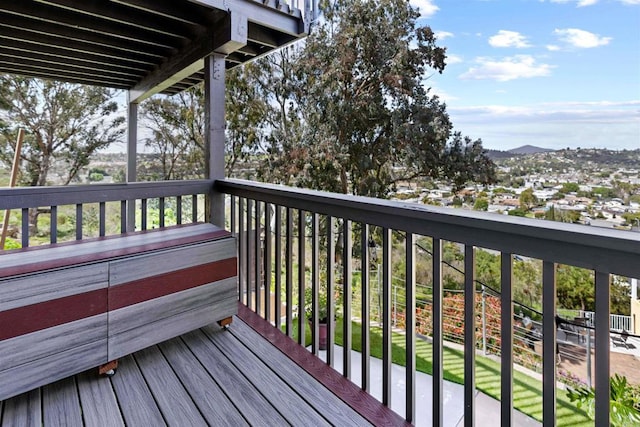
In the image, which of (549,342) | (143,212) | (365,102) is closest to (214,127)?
(143,212)

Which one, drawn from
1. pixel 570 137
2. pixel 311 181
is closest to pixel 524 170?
pixel 570 137

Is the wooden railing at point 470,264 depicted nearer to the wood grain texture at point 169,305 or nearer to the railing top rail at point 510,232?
the railing top rail at point 510,232

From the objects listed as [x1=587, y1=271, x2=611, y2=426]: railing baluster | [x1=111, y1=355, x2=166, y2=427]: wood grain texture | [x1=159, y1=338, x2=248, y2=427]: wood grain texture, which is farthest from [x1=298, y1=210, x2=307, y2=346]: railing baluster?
[x1=587, y1=271, x2=611, y2=426]: railing baluster

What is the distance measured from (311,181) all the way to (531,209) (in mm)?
5304

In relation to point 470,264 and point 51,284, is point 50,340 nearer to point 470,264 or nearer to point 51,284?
point 51,284

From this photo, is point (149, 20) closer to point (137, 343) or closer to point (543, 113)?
point (137, 343)

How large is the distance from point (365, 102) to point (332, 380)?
30.6 ft

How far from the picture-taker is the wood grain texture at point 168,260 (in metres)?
1.70

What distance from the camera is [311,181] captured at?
10.2m

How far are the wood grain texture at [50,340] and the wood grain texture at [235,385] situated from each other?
19.7 inches

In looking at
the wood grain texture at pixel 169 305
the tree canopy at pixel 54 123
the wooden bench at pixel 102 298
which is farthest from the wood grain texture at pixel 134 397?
the tree canopy at pixel 54 123

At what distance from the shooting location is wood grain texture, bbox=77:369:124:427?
141cm

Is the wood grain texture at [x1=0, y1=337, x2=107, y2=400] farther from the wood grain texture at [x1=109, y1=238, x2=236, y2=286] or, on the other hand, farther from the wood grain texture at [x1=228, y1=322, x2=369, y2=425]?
the wood grain texture at [x1=228, y1=322, x2=369, y2=425]

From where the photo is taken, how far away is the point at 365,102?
10.1 m
